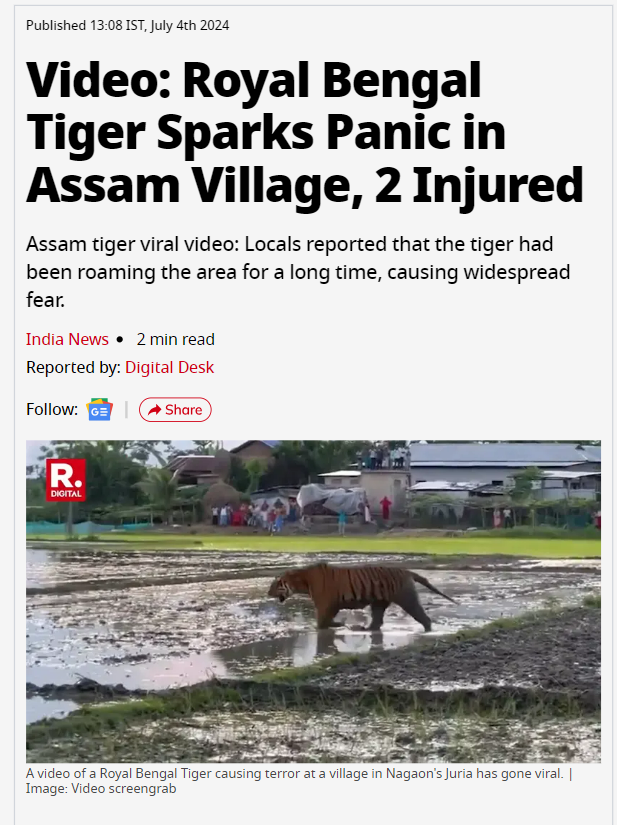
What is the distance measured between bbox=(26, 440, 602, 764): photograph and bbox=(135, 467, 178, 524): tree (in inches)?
0.6

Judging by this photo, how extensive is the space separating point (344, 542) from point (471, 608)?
1007 millimetres

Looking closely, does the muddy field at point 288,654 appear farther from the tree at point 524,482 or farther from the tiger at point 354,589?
the tree at point 524,482

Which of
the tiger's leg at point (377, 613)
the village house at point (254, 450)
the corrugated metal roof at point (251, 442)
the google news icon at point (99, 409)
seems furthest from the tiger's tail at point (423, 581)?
the google news icon at point (99, 409)

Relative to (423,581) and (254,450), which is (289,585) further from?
(254,450)

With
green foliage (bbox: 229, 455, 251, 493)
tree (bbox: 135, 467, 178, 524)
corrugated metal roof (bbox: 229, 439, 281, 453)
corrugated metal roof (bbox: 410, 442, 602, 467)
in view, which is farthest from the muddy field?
corrugated metal roof (bbox: 229, 439, 281, 453)

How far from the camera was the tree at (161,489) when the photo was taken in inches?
272

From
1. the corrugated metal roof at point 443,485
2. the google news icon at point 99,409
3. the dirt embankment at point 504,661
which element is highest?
the google news icon at point 99,409

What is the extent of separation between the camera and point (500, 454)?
22.9 ft

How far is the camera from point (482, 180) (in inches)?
231

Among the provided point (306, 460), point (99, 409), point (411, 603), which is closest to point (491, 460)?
point (411, 603)

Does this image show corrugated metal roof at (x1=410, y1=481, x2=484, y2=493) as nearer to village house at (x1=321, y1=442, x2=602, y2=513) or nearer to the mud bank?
village house at (x1=321, y1=442, x2=602, y2=513)

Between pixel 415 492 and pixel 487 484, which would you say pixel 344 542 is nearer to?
pixel 415 492
